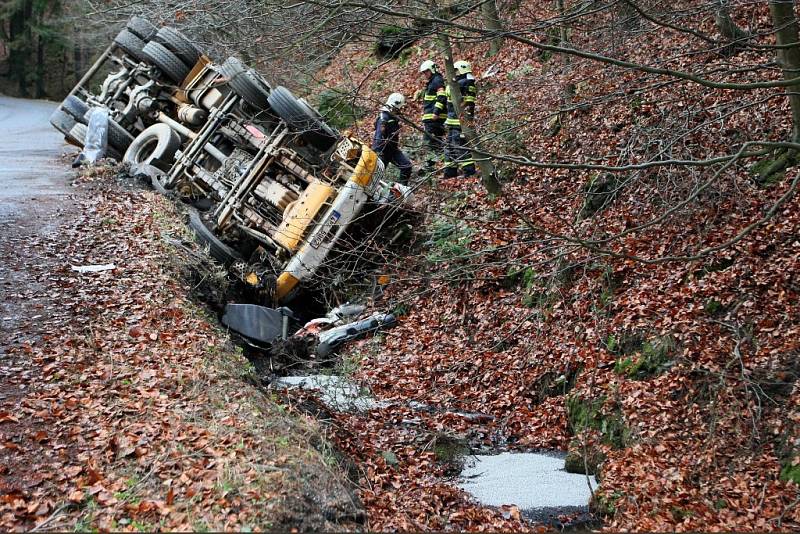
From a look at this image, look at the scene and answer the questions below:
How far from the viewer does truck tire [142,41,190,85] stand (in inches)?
572

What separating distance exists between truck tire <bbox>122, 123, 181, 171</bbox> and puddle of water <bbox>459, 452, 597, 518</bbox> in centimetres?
866

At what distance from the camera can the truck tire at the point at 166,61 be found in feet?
47.6

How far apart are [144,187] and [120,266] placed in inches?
166

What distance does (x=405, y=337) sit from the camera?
11141 mm

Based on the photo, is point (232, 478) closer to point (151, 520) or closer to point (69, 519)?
point (151, 520)

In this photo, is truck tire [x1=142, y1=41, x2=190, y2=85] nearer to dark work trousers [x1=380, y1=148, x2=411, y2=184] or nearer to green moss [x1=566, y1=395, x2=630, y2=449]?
dark work trousers [x1=380, y1=148, x2=411, y2=184]

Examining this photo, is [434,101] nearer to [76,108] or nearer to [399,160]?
[399,160]

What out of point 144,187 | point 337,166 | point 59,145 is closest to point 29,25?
point 59,145

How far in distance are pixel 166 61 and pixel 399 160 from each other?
4944mm

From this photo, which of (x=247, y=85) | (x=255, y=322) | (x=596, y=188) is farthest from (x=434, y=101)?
(x=255, y=322)

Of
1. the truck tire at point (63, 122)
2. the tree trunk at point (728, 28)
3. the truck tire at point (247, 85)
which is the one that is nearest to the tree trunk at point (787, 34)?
the tree trunk at point (728, 28)

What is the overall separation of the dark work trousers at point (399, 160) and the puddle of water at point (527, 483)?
6045mm

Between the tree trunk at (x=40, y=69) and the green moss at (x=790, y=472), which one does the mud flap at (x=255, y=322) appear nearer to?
the green moss at (x=790, y=472)

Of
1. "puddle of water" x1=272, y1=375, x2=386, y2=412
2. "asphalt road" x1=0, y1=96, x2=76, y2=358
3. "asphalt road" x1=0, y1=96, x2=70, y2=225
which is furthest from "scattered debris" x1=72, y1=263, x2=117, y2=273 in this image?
"puddle of water" x1=272, y1=375, x2=386, y2=412
